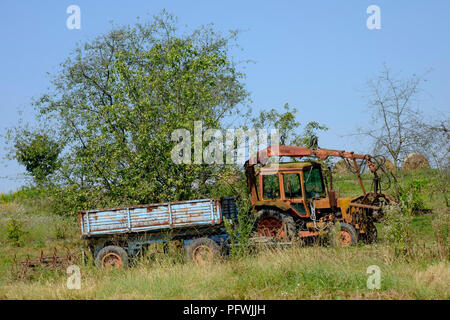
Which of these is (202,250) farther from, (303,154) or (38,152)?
(38,152)

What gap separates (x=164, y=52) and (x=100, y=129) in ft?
10.9

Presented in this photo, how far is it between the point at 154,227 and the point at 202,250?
127cm

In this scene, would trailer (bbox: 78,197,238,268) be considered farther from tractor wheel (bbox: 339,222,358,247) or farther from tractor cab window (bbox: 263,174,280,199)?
tractor wheel (bbox: 339,222,358,247)

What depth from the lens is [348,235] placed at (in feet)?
41.7

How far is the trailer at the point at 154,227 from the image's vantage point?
11.6 metres

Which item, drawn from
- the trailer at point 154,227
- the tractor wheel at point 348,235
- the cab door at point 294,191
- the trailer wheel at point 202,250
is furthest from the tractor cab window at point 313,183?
the trailer wheel at point 202,250

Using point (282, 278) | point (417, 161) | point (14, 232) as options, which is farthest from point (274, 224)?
point (14, 232)

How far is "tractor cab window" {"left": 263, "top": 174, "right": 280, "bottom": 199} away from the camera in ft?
43.1

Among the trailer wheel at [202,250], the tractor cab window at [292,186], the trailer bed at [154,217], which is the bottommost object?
the trailer wheel at [202,250]

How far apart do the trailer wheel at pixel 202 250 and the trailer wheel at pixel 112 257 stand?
61.6 inches

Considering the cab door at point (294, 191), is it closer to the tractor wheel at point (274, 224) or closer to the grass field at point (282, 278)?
the tractor wheel at point (274, 224)
